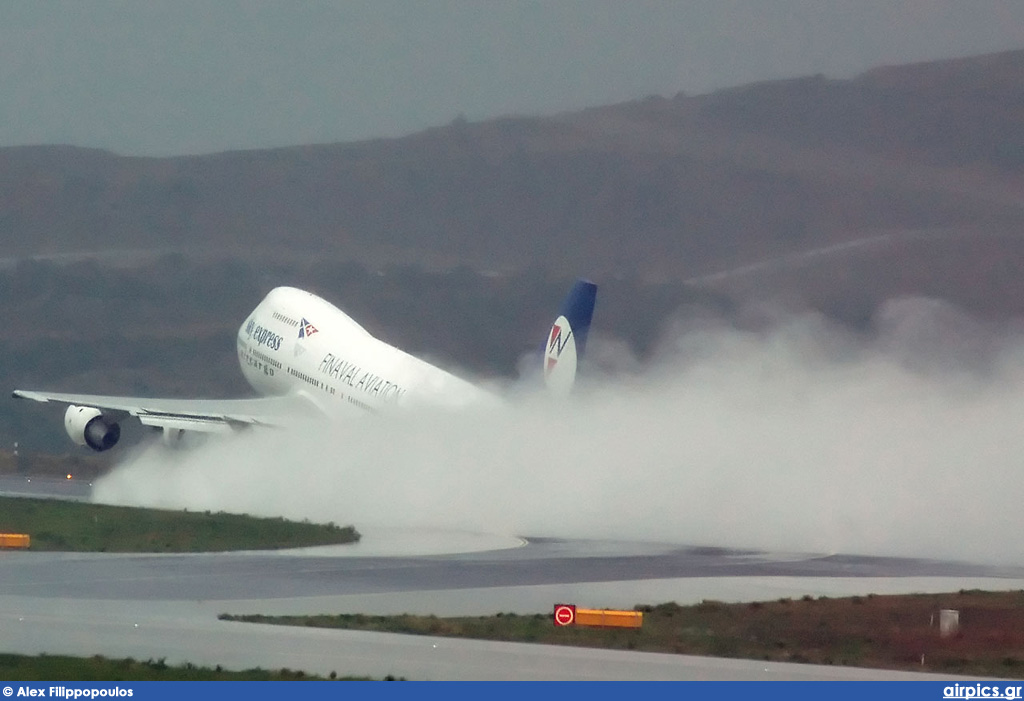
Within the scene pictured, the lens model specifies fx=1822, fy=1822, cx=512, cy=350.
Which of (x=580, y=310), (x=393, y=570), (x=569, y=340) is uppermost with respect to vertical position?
(x=580, y=310)

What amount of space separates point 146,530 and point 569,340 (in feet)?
55.1

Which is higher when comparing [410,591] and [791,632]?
[410,591]

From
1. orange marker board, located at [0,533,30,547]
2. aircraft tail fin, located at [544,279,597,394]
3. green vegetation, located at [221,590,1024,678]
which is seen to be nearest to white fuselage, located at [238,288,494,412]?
aircraft tail fin, located at [544,279,597,394]

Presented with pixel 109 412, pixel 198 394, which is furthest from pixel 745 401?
pixel 198 394

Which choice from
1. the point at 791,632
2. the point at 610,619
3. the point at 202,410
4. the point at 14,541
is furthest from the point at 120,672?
the point at 202,410

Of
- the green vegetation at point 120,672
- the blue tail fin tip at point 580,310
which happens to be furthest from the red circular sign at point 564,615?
the blue tail fin tip at point 580,310

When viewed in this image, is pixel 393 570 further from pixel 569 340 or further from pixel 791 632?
pixel 569 340

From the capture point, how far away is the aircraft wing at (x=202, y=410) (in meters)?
65.4

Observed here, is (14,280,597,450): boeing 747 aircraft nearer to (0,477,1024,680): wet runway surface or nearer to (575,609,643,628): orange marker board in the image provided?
(0,477,1024,680): wet runway surface

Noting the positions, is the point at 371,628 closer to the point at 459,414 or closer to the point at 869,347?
the point at 459,414

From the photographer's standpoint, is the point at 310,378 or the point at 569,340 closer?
the point at 569,340

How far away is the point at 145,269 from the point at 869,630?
346 feet

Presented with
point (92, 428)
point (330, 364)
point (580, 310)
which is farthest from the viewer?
point (330, 364)

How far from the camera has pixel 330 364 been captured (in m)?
67.3
